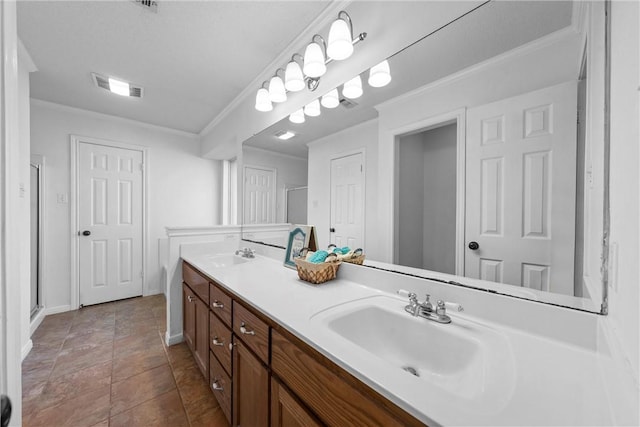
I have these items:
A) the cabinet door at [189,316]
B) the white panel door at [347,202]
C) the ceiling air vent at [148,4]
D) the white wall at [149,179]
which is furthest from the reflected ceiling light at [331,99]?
the white wall at [149,179]

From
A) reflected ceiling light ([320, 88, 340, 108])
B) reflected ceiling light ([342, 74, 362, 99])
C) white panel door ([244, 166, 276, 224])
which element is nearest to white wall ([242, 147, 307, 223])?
white panel door ([244, 166, 276, 224])

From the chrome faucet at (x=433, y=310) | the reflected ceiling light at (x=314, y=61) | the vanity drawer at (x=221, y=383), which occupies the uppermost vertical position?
the reflected ceiling light at (x=314, y=61)

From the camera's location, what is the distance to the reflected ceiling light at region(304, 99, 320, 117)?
1627mm

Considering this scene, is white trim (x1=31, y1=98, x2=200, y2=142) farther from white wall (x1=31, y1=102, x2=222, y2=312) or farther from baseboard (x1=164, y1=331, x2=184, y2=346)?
baseboard (x1=164, y1=331, x2=184, y2=346)

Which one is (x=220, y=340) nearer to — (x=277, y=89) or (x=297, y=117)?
(x=297, y=117)

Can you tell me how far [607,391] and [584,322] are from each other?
0.25 meters

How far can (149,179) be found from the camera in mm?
3387

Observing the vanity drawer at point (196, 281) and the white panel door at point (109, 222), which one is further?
the white panel door at point (109, 222)

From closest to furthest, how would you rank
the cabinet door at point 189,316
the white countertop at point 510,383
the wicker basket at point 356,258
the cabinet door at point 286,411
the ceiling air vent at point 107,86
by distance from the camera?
the white countertop at point 510,383, the cabinet door at point 286,411, the wicker basket at point 356,258, the cabinet door at point 189,316, the ceiling air vent at point 107,86

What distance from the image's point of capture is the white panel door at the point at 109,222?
299cm

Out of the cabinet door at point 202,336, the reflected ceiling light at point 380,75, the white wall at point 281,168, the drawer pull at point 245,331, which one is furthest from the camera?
the white wall at point 281,168

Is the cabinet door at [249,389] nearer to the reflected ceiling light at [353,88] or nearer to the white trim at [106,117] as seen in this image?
the reflected ceiling light at [353,88]

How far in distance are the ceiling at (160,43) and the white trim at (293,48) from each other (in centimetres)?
3

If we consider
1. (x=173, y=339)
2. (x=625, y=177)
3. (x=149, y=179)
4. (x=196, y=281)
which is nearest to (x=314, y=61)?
(x=625, y=177)
